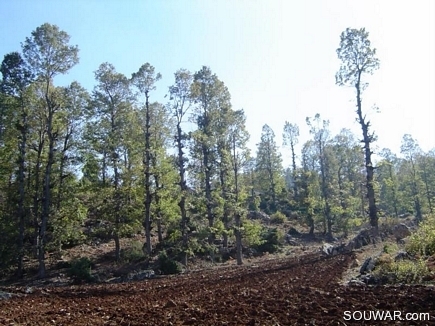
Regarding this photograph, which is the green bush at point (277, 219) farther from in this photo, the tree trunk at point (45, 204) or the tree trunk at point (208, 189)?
the tree trunk at point (45, 204)

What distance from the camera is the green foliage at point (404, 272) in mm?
11859

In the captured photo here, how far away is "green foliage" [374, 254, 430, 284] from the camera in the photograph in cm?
1186

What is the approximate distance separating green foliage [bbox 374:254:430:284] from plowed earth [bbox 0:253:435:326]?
1.39 m

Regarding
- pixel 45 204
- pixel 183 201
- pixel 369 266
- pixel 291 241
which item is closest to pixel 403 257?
pixel 369 266

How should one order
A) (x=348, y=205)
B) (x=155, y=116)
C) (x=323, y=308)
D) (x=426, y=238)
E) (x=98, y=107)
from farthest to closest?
(x=348, y=205) < (x=155, y=116) < (x=98, y=107) < (x=426, y=238) < (x=323, y=308)

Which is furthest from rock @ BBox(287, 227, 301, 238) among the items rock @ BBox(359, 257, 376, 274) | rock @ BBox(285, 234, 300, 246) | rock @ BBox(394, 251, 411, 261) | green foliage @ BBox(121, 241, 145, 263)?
rock @ BBox(359, 257, 376, 274)

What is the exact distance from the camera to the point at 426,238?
15727 mm

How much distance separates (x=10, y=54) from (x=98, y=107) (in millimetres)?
6984

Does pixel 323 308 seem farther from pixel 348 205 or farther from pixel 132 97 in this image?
pixel 348 205

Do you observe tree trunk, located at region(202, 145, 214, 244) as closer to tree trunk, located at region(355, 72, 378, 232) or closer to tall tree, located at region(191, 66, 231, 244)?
tall tree, located at region(191, 66, 231, 244)

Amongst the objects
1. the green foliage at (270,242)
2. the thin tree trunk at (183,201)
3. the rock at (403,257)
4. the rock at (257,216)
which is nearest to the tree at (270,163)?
the rock at (257,216)

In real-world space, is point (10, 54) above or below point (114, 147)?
above

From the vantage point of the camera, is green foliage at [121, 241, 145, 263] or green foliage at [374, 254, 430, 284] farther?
green foliage at [121, 241, 145, 263]

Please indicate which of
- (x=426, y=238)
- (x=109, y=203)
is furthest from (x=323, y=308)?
(x=109, y=203)
